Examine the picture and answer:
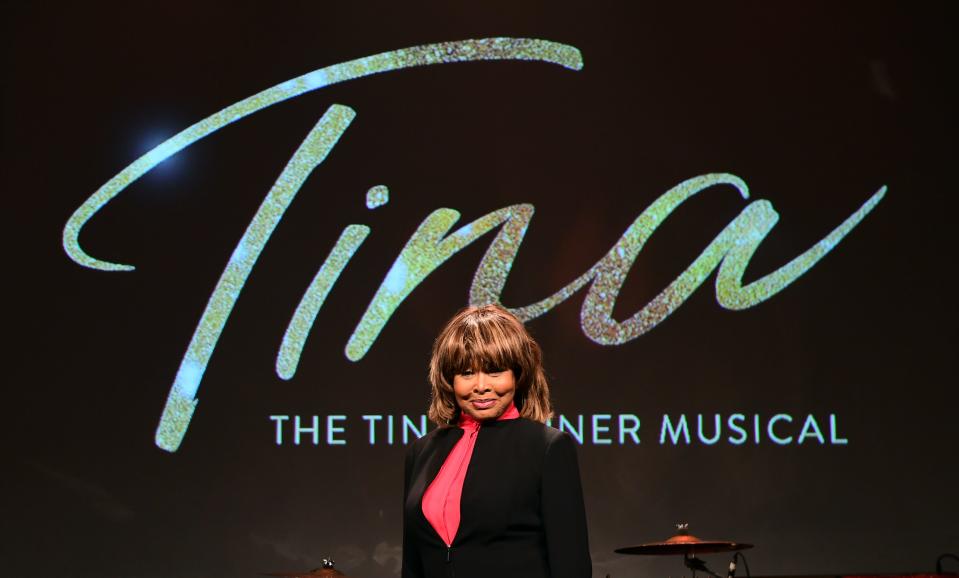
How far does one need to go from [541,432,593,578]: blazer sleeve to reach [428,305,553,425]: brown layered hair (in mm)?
118

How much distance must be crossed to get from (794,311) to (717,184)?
602 mm

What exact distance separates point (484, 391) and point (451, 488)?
0.15m

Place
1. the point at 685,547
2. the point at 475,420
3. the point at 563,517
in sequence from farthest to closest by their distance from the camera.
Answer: the point at 685,547
the point at 475,420
the point at 563,517

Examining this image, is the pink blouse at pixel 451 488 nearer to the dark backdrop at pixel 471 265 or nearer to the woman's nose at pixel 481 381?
the woman's nose at pixel 481 381

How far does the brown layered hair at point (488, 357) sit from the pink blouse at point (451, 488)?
4 centimetres

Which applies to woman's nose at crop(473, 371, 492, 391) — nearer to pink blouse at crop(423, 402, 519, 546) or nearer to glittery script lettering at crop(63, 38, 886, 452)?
pink blouse at crop(423, 402, 519, 546)

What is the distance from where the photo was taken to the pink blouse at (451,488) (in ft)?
6.55

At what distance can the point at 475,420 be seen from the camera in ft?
6.84

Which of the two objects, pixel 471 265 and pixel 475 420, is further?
pixel 471 265

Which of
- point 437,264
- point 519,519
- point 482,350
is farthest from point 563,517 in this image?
point 437,264

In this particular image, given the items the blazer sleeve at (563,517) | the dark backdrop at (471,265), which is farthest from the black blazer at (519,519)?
the dark backdrop at (471,265)

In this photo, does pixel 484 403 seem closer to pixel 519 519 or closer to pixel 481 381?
pixel 481 381

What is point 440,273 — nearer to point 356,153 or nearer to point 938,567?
point 356,153

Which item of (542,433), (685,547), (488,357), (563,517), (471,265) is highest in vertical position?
(471,265)
